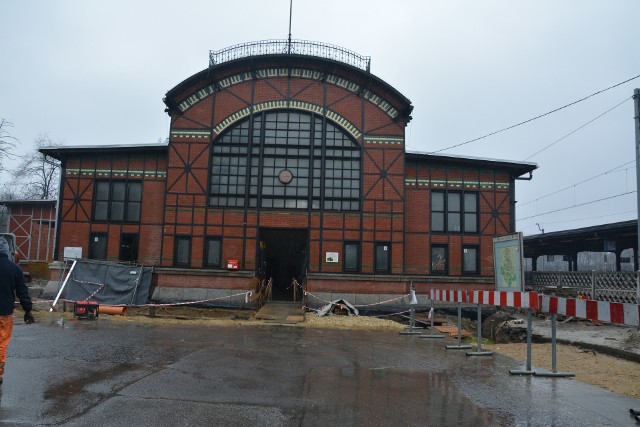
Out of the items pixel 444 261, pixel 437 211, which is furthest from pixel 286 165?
pixel 444 261

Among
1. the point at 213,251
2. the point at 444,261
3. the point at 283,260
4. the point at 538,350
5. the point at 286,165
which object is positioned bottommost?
the point at 538,350

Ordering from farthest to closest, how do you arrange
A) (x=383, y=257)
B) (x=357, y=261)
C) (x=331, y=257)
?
(x=383, y=257)
(x=357, y=261)
(x=331, y=257)

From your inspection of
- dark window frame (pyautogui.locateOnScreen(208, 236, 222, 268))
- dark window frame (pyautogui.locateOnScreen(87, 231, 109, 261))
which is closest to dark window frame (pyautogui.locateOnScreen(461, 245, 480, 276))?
dark window frame (pyautogui.locateOnScreen(208, 236, 222, 268))

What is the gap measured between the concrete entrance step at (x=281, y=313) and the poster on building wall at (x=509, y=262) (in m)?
7.59

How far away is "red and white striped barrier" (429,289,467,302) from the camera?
444 inches

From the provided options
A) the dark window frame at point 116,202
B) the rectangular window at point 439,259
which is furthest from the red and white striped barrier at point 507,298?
the dark window frame at point 116,202

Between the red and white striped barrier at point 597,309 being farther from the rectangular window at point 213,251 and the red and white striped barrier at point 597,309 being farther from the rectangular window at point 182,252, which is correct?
the rectangular window at point 182,252

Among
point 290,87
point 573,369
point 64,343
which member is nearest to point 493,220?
point 290,87

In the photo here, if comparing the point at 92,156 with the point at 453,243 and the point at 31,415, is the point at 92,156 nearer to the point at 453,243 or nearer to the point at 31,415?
the point at 453,243

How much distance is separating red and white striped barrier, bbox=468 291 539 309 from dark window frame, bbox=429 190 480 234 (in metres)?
13.2

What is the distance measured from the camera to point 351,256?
74.7 feet

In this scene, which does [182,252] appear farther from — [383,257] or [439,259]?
[439,259]

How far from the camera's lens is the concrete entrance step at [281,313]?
17.1m

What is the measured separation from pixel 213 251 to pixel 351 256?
6.46 metres
